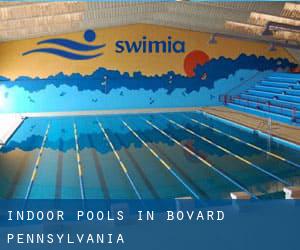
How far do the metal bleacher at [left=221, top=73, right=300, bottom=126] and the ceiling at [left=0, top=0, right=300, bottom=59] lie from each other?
173 centimetres

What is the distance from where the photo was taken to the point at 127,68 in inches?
683

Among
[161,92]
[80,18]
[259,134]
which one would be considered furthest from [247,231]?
[161,92]

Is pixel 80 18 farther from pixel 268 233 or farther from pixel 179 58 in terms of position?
pixel 268 233

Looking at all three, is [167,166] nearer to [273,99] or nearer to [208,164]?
[208,164]

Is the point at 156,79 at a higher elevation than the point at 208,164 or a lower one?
higher

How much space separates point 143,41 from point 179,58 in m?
1.77

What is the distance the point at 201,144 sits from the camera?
1014cm

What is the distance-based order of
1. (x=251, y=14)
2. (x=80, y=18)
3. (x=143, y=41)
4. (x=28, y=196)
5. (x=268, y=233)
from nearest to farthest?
(x=268, y=233) < (x=28, y=196) < (x=251, y=14) < (x=80, y=18) < (x=143, y=41)

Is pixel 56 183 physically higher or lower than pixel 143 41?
lower

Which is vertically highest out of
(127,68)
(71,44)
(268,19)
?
(71,44)

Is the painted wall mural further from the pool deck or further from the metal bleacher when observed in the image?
the pool deck

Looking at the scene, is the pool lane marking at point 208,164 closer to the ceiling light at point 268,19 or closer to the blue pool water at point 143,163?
the blue pool water at point 143,163

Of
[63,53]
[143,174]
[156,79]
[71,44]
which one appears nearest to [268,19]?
[156,79]

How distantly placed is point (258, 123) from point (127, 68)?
6850 millimetres
